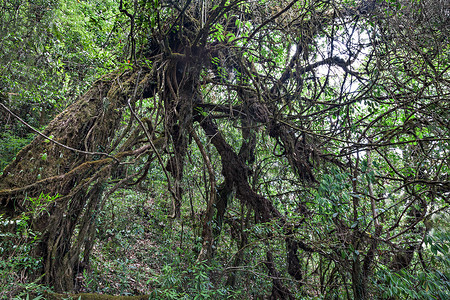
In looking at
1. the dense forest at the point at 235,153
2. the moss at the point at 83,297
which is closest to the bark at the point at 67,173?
the dense forest at the point at 235,153

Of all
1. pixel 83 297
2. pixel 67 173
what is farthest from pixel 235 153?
pixel 83 297

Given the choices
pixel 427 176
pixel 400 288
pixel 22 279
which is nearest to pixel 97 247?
pixel 22 279

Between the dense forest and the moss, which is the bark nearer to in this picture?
the dense forest

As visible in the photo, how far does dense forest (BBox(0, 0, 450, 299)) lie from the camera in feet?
7.56

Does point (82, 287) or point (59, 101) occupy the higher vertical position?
point (59, 101)

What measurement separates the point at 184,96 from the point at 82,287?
9.03ft

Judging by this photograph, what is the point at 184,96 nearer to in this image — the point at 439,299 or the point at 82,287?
the point at 82,287

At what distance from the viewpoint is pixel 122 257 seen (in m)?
4.19

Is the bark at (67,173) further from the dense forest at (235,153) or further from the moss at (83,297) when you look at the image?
the moss at (83,297)

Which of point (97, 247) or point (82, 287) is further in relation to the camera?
point (97, 247)

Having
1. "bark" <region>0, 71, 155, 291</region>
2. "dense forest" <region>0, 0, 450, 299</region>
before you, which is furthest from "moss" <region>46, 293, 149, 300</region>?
"bark" <region>0, 71, 155, 291</region>

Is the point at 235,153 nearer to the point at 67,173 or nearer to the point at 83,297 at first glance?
the point at 67,173

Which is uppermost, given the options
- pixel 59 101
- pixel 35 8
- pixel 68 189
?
pixel 35 8

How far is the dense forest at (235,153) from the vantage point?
2.30 meters
